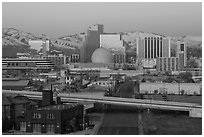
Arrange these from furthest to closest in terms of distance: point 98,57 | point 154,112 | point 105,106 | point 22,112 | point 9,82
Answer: point 98,57 < point 9,82 < point 105,106 < point 154,112 < point 22,112

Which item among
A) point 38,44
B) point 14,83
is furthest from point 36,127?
point 38,44

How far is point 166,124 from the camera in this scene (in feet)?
22.9

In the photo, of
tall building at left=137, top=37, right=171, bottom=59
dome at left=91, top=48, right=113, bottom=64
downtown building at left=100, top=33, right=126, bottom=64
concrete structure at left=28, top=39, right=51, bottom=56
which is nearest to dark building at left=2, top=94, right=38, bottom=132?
dome at left=91, top=48, right=113, bottom=64

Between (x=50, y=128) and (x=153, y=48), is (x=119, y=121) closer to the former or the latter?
(x=50, y=128)

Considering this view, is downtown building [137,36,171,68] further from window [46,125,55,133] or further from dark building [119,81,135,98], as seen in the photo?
window [46,125,55,133]

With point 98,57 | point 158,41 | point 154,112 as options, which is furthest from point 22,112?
point 158,41

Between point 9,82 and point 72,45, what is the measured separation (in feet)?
85.0

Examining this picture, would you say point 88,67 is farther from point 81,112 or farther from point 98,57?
point 81,112

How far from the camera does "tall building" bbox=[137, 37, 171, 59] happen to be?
30959 mm

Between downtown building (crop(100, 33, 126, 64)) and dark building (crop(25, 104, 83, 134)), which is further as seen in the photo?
downtown building (crop(100, 33, 126, 64))

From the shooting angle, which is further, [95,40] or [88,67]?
[95,40]

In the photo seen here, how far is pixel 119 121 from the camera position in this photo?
7.24 metres

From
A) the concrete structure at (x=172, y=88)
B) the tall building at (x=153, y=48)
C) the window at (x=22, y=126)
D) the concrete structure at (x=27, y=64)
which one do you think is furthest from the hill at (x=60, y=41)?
the window at (x=22, y=126)

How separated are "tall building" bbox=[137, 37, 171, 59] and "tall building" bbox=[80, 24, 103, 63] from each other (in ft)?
9.04
